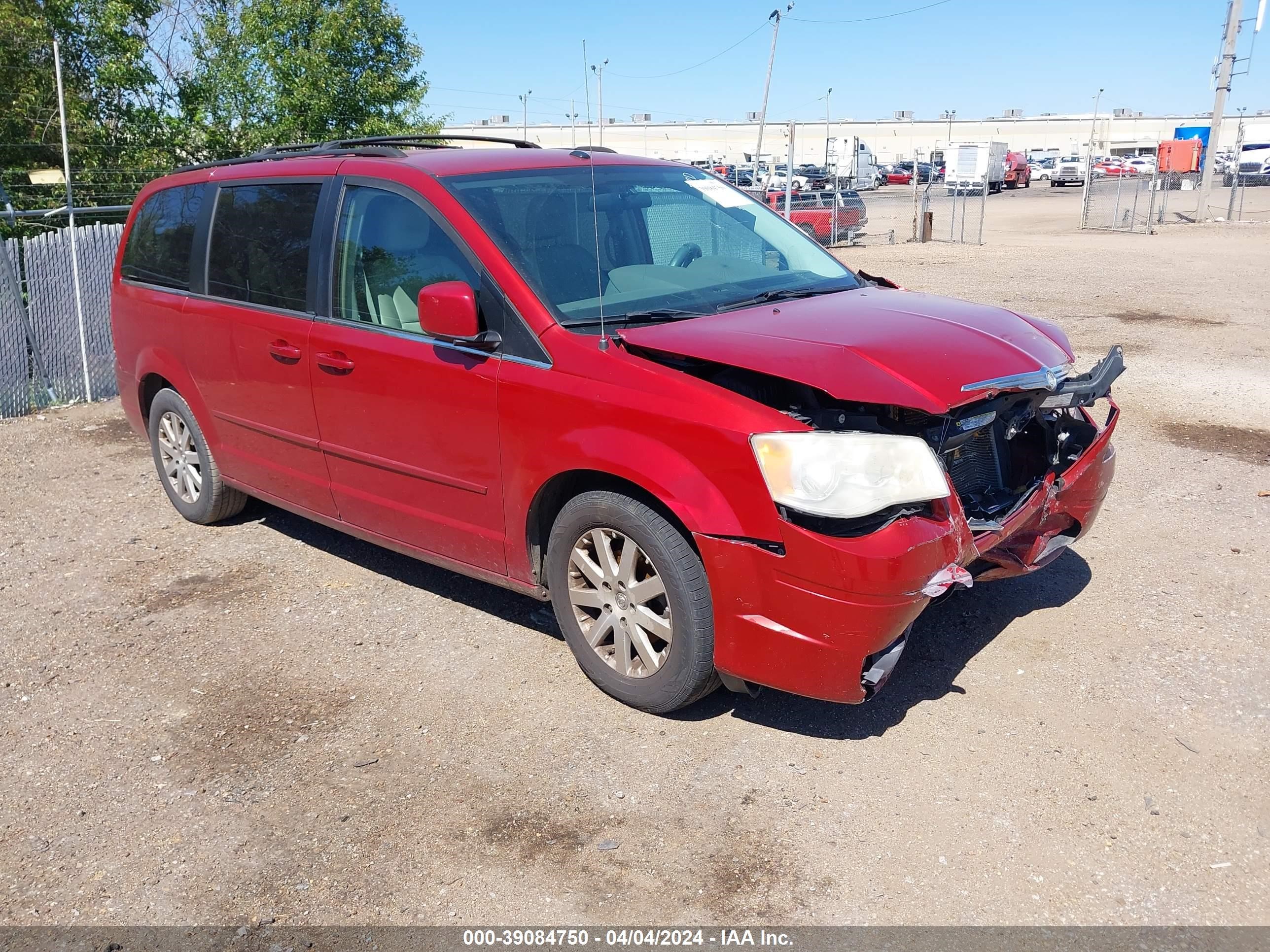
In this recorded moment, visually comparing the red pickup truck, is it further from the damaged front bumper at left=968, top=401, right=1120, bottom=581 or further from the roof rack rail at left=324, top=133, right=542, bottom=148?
the damaged front bumper at left=968, top=401, right=1120, bottom=581

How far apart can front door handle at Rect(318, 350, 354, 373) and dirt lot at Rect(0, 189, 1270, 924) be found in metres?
1.17

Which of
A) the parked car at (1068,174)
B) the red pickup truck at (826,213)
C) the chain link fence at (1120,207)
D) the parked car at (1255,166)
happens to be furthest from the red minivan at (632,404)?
the parked car at (1068,174)

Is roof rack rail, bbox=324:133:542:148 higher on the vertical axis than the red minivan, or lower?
higher

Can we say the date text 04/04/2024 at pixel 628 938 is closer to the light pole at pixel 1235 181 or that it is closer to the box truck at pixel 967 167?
the box truck at pixel 967 167

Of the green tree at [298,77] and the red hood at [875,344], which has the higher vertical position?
the green tree at [298,77]

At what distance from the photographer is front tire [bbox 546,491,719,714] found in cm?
365

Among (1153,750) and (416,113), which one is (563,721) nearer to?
(1153,750)

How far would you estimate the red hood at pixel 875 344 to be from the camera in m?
3.45

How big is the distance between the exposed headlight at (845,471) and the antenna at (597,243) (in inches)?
32.7

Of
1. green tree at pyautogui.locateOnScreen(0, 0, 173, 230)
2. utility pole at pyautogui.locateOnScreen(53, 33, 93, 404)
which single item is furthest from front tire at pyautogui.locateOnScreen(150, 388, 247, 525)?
green tree at pyautogui.locateOnScreen(0, 0, 173, 230)

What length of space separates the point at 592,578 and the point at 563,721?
0.55 metres

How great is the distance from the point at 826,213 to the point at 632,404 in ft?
73.6

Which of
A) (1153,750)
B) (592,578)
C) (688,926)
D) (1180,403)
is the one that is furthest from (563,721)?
(1180,403)

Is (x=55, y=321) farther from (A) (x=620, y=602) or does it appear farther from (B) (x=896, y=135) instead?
(B) (x=896, y=135)
